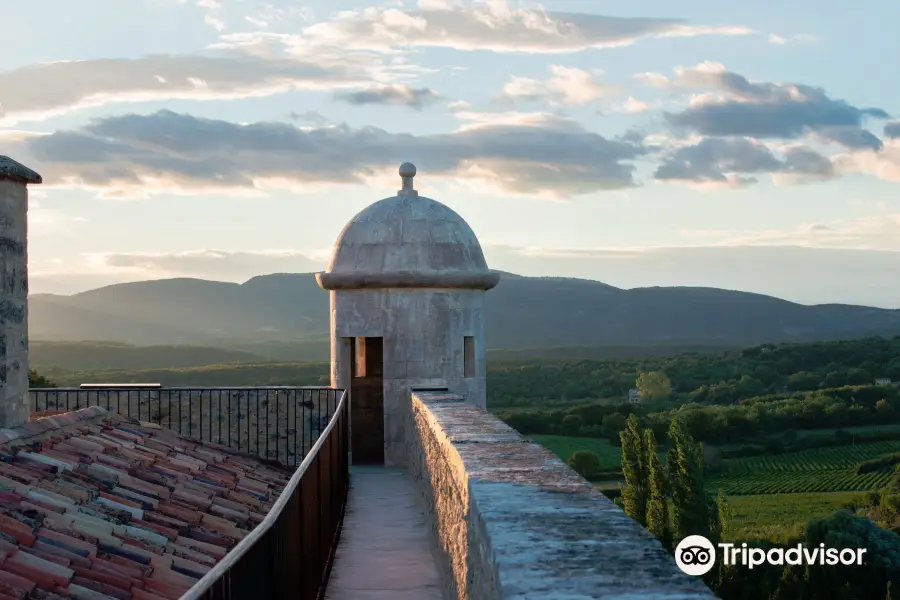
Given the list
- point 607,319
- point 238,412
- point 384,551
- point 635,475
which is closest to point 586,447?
point 635,475

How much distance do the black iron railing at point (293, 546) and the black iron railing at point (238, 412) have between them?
14.5ft

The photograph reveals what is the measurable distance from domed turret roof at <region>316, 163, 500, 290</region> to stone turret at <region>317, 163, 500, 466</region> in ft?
0.04

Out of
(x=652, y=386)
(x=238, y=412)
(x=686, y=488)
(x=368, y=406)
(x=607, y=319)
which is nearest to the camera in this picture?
(x=238, y=412)

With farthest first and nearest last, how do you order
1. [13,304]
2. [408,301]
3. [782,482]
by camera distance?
[782,482]
[408,301]
[13,304]

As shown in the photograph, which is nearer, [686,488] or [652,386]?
[686,488]

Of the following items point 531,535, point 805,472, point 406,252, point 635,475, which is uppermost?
point 406,252

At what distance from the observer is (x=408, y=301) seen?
44.6ft

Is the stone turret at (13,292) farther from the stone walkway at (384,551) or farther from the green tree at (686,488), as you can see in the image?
the green tree at (686,488)

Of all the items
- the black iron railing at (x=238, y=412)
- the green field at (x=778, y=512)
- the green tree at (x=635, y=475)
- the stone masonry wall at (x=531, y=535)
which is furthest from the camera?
the green field at (x=778, y=512)

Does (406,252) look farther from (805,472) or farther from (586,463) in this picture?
(805,472)

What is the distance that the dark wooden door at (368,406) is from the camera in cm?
1560

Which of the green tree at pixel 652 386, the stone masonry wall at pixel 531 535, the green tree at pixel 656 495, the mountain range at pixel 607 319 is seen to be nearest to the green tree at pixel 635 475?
the green tree at pixel 656 495

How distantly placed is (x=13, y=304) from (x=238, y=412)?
5502 mm

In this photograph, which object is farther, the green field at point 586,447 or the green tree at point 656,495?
the green field at point 586,447
